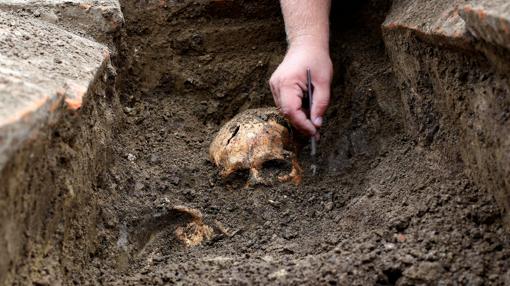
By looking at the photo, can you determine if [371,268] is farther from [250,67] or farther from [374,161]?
[250,67]

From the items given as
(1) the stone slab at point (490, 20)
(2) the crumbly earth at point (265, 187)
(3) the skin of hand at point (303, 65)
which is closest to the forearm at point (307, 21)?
(3) the skin of hand at point (303, 65)

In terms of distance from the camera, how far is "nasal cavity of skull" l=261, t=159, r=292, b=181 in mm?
2126

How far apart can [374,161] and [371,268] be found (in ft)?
2.14

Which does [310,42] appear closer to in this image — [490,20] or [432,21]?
[432,21]

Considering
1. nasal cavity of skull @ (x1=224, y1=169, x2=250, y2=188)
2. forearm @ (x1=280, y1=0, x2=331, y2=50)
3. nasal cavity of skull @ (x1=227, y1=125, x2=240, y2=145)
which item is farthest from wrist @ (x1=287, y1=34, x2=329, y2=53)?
nasal cavity of skull @ (x1=224, y1=169, x2=250, y2=188)

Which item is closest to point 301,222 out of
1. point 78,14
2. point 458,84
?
point 458,84

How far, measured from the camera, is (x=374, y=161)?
6.76 feet

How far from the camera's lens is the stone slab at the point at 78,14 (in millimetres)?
2309

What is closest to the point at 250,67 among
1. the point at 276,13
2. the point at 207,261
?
the point at 276,13

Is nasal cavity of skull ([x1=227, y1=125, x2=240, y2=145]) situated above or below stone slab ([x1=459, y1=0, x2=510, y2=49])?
below

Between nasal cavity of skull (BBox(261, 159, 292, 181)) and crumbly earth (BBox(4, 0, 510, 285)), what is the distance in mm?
62

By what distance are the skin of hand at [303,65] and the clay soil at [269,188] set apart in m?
0.19

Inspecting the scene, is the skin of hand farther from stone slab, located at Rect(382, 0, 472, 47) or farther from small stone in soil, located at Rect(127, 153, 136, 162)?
small stone in soil, located at Rect(127, 153, 136, 162)

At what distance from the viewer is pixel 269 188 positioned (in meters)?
2.08
